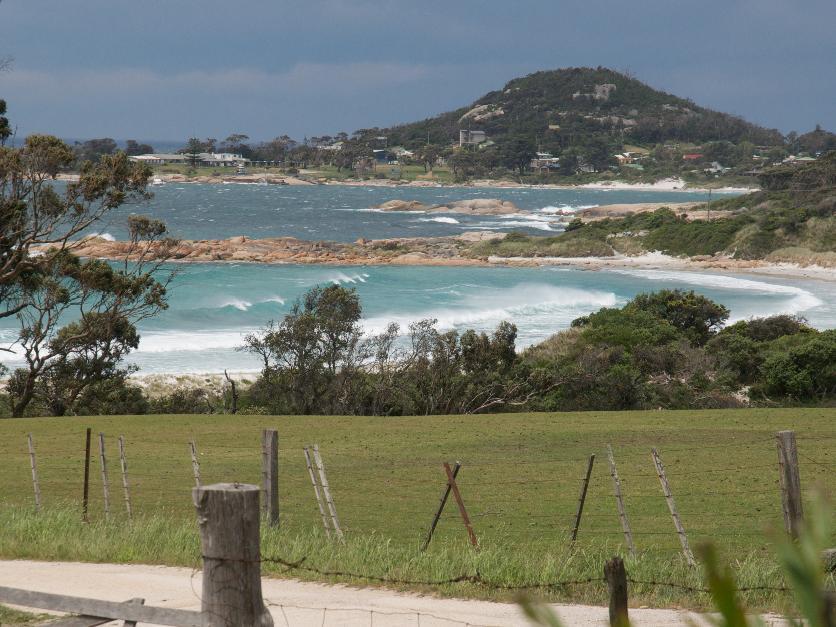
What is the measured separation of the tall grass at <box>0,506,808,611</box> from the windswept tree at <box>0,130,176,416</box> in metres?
17.5

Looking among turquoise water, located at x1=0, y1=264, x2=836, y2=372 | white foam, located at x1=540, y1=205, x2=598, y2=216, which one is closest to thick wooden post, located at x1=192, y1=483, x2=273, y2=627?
turquoise water, located at x1=0, y1=264, x2=836, y2=372

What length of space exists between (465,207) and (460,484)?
139703 mm

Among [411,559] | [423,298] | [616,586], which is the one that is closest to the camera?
[616,586]

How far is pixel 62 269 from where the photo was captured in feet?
110

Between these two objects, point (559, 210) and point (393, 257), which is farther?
point (559, 210)

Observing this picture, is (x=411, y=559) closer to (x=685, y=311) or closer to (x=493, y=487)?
(x=493, y=487)

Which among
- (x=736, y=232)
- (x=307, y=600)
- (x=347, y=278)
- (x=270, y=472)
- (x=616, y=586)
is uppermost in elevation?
(x=736, y=232)

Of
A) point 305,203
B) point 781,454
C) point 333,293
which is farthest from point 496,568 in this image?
point 305,203

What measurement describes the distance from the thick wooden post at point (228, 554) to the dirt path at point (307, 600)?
4088 mm

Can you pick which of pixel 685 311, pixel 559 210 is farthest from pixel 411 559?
pixel 559 210

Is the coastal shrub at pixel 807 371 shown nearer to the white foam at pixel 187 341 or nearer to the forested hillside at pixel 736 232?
the white foam at pixel 187 341

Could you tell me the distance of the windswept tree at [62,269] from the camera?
28938 mm

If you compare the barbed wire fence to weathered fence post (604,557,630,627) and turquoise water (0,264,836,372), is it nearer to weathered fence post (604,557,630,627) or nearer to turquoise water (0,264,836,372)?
weathered fence post (604,557,630,627)

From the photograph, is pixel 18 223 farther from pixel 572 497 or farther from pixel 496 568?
pixel 496 568
